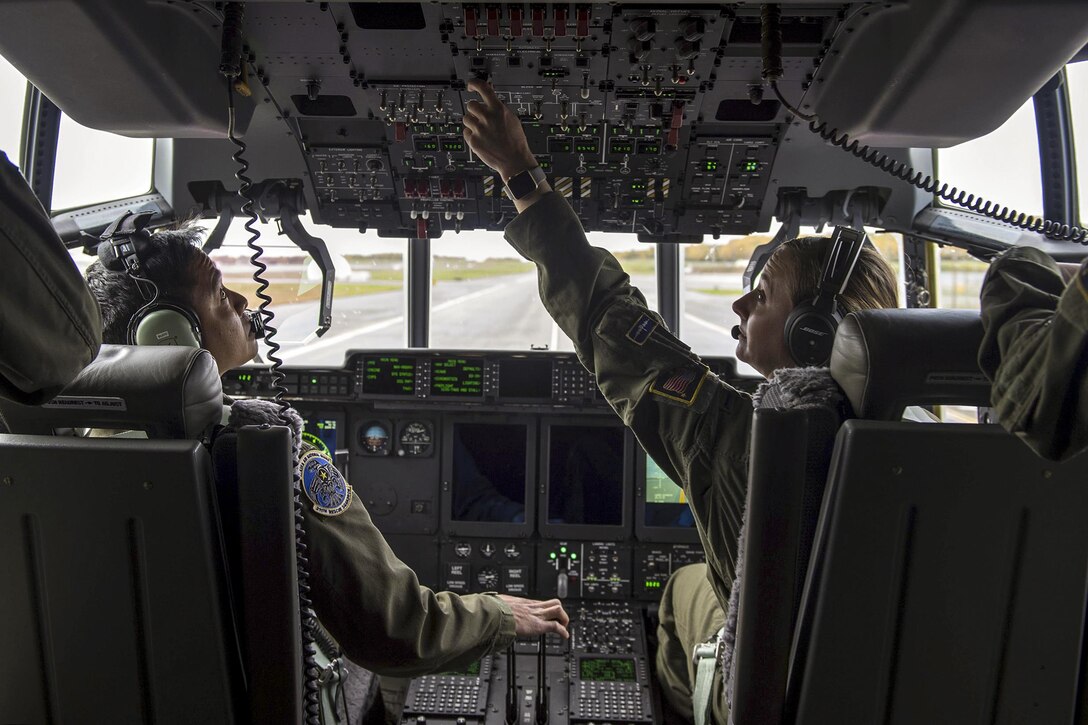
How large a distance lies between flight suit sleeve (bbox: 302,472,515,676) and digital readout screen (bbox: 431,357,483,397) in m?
1.42

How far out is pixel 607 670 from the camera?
2.51 metres

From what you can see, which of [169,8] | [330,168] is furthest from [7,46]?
[330,168]

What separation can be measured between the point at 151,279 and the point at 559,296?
2.80 feet

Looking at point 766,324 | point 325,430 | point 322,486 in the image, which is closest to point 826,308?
point 766,324

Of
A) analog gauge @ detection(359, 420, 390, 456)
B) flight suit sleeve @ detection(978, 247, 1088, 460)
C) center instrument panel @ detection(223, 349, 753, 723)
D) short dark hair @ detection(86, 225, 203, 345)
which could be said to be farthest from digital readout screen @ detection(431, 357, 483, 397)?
flight suit sleeve @ detection(978, 247, 1088, 460)

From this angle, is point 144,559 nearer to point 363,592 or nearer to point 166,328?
point 363,592

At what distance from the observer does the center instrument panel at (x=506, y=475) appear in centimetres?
284

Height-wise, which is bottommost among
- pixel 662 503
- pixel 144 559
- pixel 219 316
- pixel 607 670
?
pixel 607 670

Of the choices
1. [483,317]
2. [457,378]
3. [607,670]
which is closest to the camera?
[607,670]

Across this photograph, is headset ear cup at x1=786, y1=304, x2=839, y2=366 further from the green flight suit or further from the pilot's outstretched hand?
the pilot's outstretched hand

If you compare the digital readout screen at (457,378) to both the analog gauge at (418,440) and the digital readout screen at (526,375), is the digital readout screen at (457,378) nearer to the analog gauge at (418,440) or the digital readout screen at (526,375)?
the digital readout screen at (526,375)

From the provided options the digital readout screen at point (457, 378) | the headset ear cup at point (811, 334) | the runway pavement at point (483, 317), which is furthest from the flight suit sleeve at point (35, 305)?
the runway pavement at point (483, 317)

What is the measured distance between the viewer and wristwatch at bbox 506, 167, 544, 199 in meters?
1.47

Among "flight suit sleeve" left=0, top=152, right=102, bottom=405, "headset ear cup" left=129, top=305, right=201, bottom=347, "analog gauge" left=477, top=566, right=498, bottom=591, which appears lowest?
"analog gauge" left=477, top=566, right=498, bottom=591
